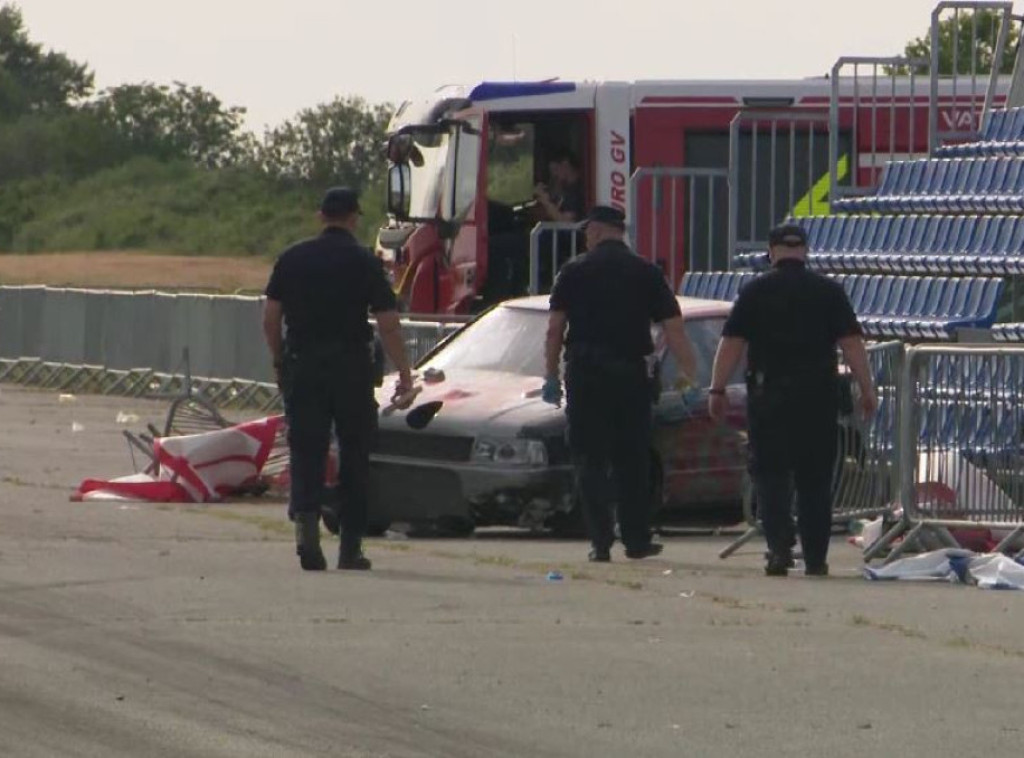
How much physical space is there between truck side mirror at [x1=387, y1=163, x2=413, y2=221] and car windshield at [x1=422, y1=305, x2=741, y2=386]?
950 cm

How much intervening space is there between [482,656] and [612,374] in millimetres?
3891

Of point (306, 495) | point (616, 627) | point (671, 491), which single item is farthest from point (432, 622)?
point (671, 491)

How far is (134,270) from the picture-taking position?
7594 centimetres

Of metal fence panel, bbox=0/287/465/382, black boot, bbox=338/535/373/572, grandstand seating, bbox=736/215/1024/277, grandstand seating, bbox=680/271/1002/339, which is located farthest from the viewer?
metal fence panel, bbox=0/287/465/382

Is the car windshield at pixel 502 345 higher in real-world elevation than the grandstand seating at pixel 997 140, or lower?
lower

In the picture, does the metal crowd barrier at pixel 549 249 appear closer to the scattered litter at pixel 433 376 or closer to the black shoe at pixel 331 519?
the scattered litter at pixel 433 376

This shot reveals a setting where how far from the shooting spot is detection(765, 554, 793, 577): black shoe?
13641 mm

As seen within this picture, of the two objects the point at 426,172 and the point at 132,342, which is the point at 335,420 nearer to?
the point at 426,172

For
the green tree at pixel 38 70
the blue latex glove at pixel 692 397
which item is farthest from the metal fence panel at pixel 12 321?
the green tree at pixel 38 70

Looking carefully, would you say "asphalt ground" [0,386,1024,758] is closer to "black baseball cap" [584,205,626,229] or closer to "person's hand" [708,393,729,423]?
"person's hand" [708,393,729,423]

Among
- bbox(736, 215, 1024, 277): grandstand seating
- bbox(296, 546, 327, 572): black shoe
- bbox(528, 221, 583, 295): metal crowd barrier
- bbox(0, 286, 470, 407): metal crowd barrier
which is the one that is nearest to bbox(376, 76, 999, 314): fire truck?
bbox(528, 221, 583, 295): metal crowd barrier

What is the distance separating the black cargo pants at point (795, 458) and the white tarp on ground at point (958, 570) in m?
0.36

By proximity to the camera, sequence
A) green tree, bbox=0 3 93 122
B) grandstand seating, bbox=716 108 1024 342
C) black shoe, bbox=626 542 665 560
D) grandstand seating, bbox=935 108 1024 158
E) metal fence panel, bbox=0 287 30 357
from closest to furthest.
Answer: black shoe, bbox=626 542 665 560 → grandstand seating, bbox=716 108 1024 342 → grandstand seating, bbox=935 108 1024 158 → metal fence panel, bbox=0 287 30 357 → green tree, bbox=0 3 93 122

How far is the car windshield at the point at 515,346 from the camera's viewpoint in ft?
55.0
